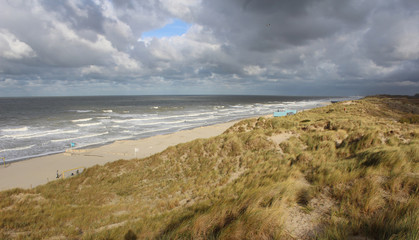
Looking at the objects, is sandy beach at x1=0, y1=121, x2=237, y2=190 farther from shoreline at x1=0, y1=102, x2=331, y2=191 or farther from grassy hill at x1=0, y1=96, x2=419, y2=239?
grassy hill at x1=0, y1=96, x2=419, y2=239

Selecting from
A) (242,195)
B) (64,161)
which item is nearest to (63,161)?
(64,161)

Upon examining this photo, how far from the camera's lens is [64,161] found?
2130 centimetres

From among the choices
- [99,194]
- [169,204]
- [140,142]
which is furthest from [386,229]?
[140,142]

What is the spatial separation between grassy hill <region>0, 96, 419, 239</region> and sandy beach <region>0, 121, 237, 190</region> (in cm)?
619

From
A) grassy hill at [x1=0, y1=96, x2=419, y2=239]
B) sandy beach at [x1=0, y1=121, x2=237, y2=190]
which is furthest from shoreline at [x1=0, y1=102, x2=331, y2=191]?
grassy hill at [x1=0, y1=96, x2=419, y2=239]

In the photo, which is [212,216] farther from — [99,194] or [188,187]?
[99,194]

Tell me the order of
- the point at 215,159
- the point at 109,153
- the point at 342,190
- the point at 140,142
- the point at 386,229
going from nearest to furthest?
the point at 386,229
the point at 342,190
the point at 215,159
the point at 109,153
the point at 140,142

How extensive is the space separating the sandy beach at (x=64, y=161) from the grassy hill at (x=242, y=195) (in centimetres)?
619

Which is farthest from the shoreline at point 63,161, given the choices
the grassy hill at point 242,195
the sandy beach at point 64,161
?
the grassy hill at point 242,195

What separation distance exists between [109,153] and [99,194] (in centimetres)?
1434

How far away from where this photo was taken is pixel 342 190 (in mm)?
4566

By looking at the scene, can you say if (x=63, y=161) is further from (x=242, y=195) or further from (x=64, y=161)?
(x=242, y=195)

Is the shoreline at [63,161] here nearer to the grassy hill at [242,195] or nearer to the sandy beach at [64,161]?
the sandy beach at [64,161]

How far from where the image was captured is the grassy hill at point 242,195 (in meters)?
3.62
